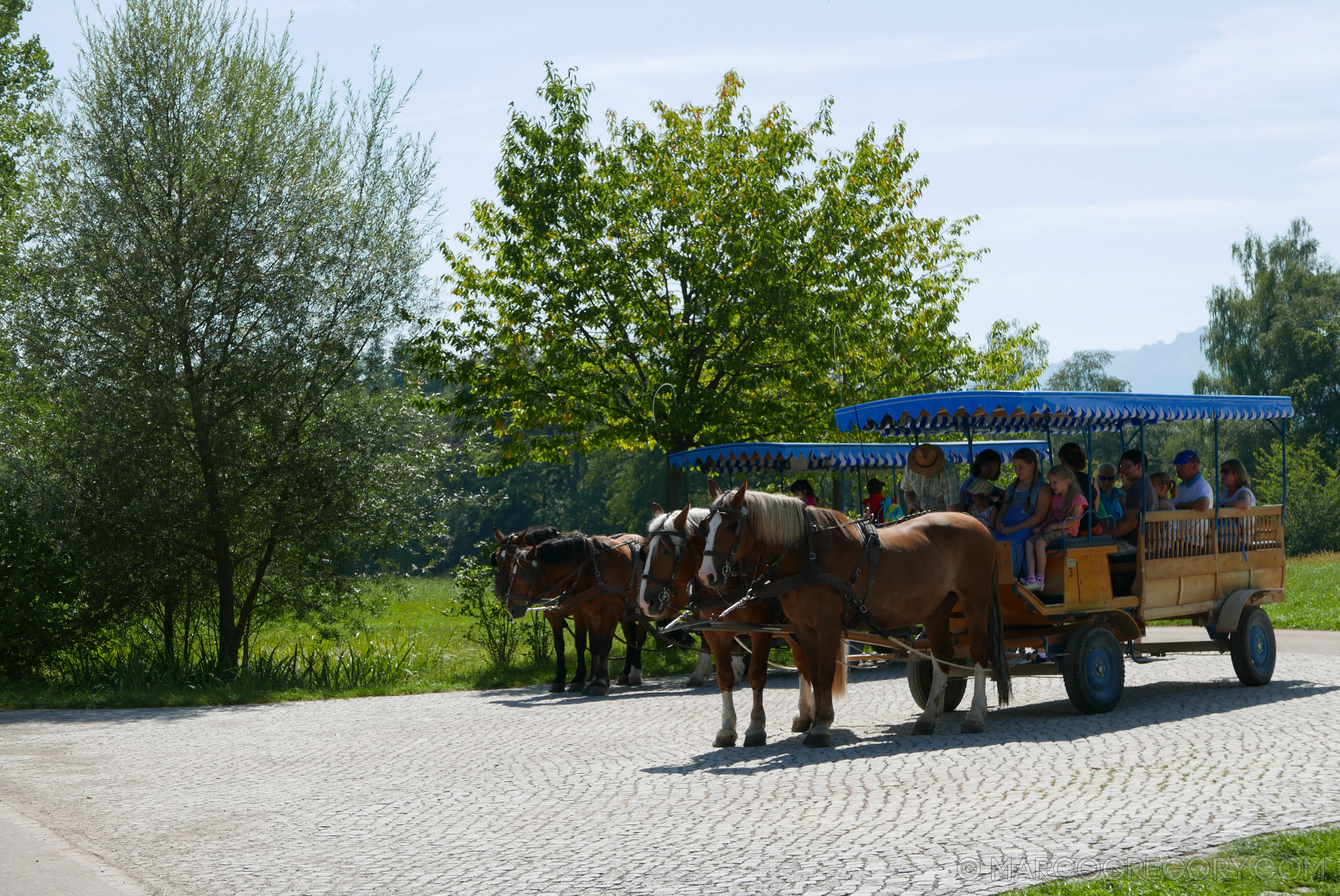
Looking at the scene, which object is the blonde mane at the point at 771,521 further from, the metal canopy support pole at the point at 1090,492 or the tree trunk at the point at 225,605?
the tree trunk at the point at 225,605

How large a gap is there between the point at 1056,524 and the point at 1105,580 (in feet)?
2.25

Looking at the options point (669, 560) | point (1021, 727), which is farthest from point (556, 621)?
point (1021, 727)

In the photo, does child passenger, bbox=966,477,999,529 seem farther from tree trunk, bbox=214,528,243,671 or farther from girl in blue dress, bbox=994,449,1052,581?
tree trunk, bbox=214,528,243,671

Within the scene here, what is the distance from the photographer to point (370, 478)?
57.9ft

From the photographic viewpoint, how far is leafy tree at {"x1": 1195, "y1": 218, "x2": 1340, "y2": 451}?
56.2m

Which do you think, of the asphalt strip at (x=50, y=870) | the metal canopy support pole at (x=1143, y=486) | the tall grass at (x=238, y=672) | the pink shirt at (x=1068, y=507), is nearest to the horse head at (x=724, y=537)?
the pink shirt at (x=1068, y=507)

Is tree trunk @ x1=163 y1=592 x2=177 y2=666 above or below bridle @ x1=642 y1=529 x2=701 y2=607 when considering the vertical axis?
below

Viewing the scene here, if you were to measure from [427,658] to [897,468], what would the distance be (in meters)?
7.60

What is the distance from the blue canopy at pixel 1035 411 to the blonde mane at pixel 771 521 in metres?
1.73

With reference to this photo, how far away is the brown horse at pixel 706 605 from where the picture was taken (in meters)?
9.84

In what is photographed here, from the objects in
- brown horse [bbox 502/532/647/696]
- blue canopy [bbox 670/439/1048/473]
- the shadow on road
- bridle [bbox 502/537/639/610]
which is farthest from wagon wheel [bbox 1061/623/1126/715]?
bridle [bbox 502/537/639/610]

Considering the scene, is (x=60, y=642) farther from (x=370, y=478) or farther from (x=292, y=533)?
(x=370, y=478)

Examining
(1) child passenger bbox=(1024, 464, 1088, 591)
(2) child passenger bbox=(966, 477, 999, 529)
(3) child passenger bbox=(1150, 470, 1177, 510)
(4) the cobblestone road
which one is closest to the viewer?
(4) the cobblestone road

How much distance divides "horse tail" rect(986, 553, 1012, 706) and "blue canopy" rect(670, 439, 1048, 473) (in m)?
4.38
